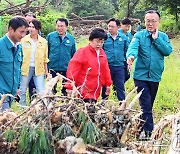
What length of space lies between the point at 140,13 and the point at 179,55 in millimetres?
12332

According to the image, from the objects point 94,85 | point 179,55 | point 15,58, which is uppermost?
point 15,58

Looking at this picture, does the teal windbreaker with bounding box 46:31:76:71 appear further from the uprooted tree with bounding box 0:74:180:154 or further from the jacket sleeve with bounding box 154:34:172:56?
the uprooted tree with bounding box 0:74:180:154

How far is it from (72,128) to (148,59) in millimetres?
2959

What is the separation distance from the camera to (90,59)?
5.36 m

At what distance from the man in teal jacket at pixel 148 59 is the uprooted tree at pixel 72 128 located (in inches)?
→ 95.7

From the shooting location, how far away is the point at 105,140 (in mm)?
3191

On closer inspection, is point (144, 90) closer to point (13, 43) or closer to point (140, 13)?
point (13, 43)

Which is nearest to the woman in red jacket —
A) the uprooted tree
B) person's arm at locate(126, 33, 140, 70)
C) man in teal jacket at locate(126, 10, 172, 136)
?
person's arm at locate(126, 33, 140, 70)

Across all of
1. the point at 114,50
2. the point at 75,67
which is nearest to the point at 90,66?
the point at 75,67

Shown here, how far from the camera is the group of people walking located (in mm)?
4844

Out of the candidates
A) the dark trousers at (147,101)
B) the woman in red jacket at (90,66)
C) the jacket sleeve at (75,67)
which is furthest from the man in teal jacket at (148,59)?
the jacket sleeve at (75,67)

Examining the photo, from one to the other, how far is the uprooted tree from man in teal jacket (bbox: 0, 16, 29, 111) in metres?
1.37

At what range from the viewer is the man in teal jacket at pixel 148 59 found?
5.79m

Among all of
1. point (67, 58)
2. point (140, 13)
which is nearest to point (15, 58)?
point (67, 58)
